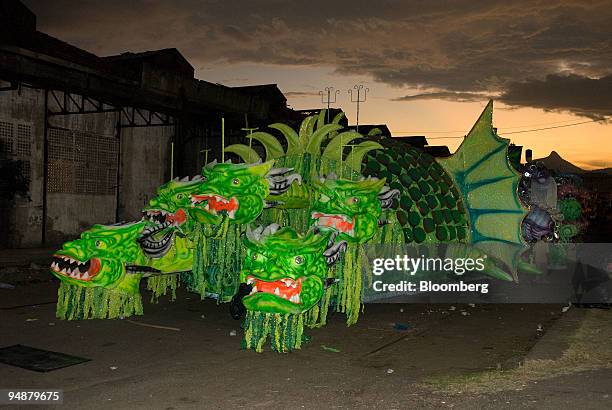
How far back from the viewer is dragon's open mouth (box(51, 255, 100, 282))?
259 inches

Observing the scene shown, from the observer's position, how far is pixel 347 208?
6.68 meters

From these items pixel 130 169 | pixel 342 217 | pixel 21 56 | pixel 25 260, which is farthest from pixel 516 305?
pixel 130 169

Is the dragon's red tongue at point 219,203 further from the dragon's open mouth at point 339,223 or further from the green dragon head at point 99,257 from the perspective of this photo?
the green dragon head at point 99,257

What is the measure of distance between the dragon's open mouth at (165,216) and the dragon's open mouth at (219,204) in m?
0.75

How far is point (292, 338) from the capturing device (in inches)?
225

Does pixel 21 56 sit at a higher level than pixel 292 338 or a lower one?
higher

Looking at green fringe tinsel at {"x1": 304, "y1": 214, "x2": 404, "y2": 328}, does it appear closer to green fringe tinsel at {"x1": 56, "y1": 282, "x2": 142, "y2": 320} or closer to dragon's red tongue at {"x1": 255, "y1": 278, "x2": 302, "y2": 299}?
dragon's red tongue at {"x1": 255, "y1": 278, "x2": 302, "y2": 299}

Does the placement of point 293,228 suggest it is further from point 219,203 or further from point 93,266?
point 93,266

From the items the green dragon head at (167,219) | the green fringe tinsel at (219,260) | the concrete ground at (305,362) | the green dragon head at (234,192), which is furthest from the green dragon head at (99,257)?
the green dragon head at (234,192)

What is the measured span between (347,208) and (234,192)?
4.21ft

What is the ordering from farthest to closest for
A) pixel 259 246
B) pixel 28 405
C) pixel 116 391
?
pixel 259 246 → pixel 116 391 → pixel 28 405

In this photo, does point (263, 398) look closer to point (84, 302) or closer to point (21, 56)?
point (84, 302)

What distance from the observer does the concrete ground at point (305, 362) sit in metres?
4.38

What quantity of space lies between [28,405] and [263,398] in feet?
5.36
